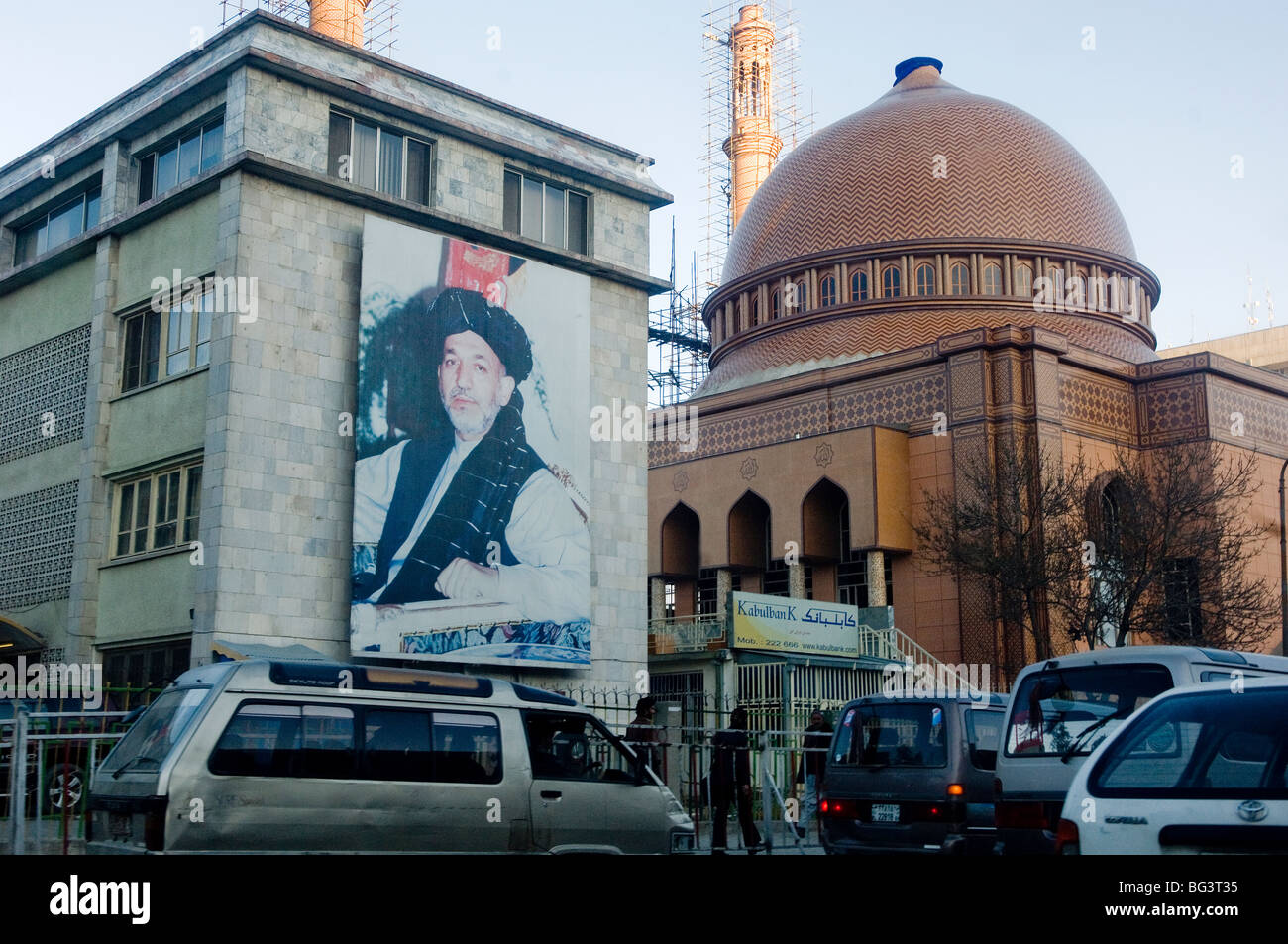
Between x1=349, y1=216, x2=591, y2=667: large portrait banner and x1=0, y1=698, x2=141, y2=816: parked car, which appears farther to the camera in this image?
x1=349, y1=216, x2=591, y2=667: large portrait banner

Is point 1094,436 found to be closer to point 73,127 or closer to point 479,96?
point 479,96

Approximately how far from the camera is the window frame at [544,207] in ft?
82.3

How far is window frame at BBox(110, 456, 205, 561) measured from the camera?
69.7 ft

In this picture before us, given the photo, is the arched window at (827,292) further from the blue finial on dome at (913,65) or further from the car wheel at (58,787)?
the car wheel at (58,787)

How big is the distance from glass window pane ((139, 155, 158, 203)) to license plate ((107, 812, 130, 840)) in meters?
16.9

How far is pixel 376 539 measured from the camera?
2173cm

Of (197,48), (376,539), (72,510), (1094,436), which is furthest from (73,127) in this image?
(1094,436)

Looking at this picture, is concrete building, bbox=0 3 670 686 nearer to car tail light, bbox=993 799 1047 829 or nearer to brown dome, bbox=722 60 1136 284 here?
car tail light, bbox=993 799 1047 829

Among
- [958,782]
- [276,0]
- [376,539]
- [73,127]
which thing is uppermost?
[276,0]

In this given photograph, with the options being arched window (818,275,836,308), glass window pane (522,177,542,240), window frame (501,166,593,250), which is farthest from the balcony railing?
arched window (818,275,836,308)

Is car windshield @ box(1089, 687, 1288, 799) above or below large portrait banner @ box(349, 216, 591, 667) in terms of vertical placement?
below

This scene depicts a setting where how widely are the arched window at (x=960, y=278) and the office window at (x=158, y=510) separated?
29.7 metres

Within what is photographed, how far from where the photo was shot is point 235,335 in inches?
819
